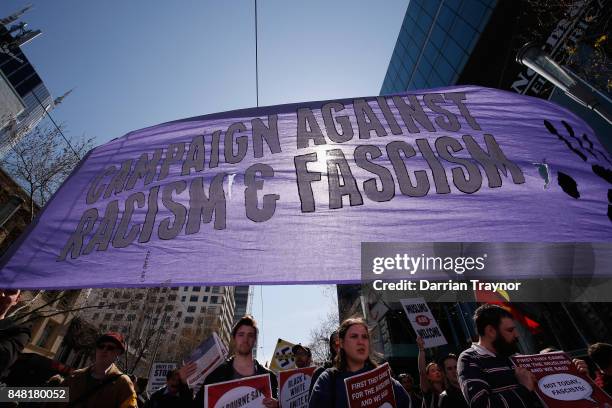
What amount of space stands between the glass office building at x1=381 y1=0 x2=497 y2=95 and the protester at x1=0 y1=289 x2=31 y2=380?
18450 mm

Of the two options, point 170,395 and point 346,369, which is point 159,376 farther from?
point 346,369

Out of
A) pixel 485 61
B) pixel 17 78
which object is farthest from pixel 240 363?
pixel 17 78

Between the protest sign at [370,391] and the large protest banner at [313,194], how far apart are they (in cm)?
72

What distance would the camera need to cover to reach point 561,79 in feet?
12.8

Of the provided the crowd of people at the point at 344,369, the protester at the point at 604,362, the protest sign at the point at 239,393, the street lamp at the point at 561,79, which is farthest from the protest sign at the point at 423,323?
the protest sign at the point at 239,393

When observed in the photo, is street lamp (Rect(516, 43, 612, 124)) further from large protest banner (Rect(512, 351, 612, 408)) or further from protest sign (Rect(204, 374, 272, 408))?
protest sign (Rect(204, 374, 272, 408))

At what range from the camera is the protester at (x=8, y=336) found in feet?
6.24

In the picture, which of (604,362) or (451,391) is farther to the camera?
(451,391)

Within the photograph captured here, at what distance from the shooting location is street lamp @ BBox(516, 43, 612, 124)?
339 cm

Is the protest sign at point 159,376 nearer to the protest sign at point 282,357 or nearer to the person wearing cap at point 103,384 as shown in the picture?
the protest sign at point 282,357

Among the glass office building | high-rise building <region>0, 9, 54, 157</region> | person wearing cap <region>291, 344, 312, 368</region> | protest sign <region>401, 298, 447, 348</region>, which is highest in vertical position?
high-rise building <region>0, 9, 54, 157</region>

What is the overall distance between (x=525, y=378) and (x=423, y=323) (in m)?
4.37

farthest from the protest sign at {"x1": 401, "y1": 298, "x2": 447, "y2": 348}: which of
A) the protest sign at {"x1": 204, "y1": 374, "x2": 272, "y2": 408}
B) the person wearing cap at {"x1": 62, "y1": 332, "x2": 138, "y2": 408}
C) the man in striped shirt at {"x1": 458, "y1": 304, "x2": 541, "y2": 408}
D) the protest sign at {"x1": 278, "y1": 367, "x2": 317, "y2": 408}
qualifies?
the person wearing cap at {"x1": 62, "y1": 332, "x2": 138, "y2": 408}

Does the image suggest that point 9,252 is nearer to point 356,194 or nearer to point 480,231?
point 356,194
